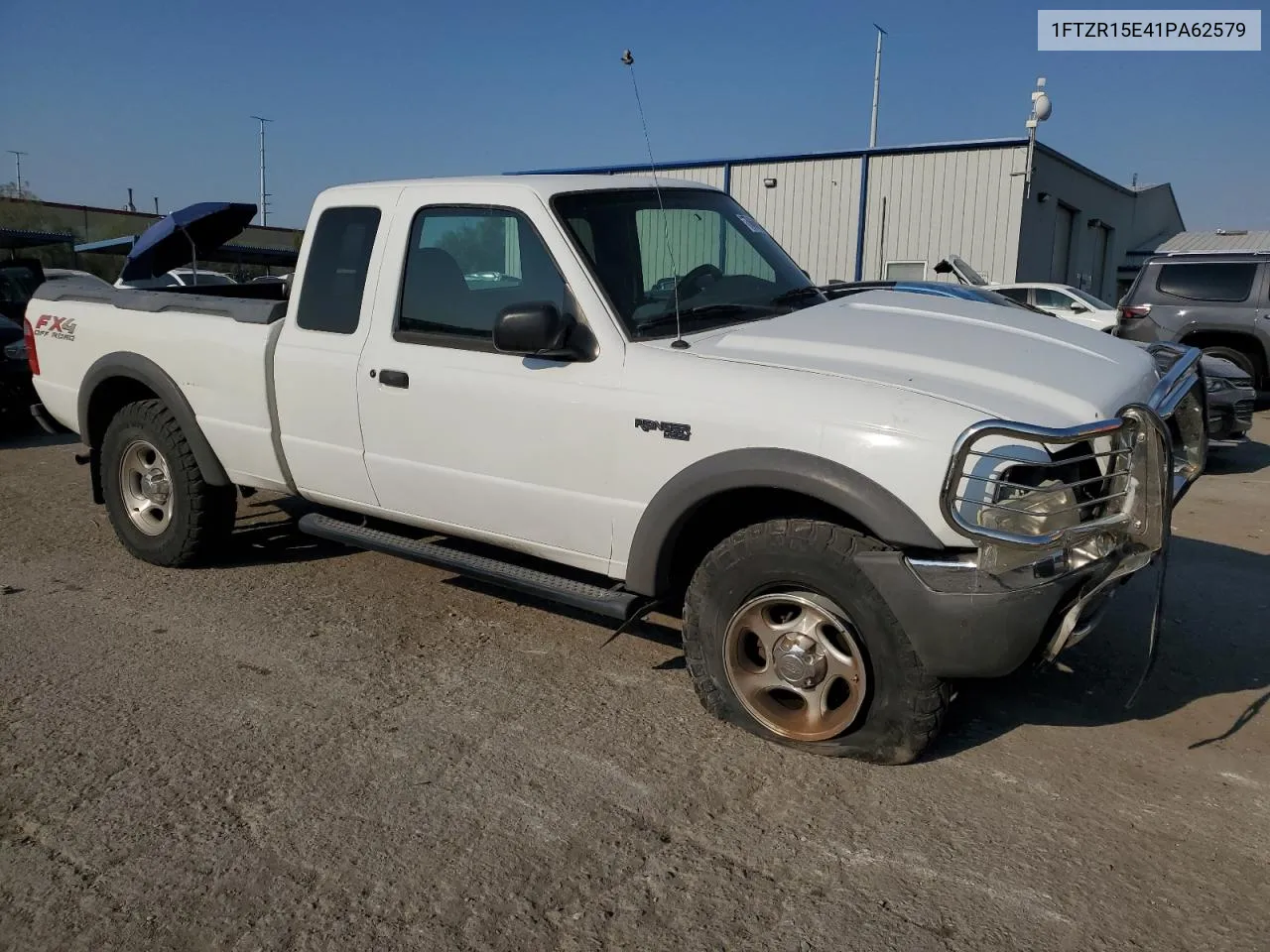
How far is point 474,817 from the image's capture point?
3102mm

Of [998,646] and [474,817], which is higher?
[998,646]

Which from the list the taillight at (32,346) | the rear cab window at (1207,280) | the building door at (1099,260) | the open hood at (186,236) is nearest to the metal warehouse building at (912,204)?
the building door at (1099,260)

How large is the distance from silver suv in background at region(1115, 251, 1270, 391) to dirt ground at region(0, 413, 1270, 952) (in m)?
8.93

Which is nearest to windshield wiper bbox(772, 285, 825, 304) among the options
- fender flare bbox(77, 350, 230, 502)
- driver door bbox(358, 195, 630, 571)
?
driver door bbox(358, 195, 630, 571)

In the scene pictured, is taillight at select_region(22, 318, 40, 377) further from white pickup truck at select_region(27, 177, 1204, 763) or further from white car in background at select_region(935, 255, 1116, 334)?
white car in background at select_region(935, 255, 1116, 334)

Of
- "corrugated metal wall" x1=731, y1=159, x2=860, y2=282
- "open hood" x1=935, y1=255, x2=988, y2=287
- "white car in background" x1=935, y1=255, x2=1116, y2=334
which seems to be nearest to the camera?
"open hood" x1=935, y1=255, x2=988, y2=287

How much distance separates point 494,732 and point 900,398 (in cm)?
184

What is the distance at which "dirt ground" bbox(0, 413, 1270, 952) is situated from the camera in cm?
264

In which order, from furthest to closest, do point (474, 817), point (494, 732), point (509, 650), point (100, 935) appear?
point (509, 650), point (494, 732), point (474, 817), point (100, 935)

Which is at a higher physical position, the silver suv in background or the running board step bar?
the silver suv in background

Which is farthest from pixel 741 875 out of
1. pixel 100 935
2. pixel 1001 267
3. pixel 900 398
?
pixel 1001 267

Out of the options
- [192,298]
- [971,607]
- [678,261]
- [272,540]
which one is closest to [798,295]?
[678,261]

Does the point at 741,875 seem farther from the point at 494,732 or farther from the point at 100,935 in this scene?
the point at 100,935

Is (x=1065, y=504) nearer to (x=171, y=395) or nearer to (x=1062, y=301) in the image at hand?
(x=171, y=395)
